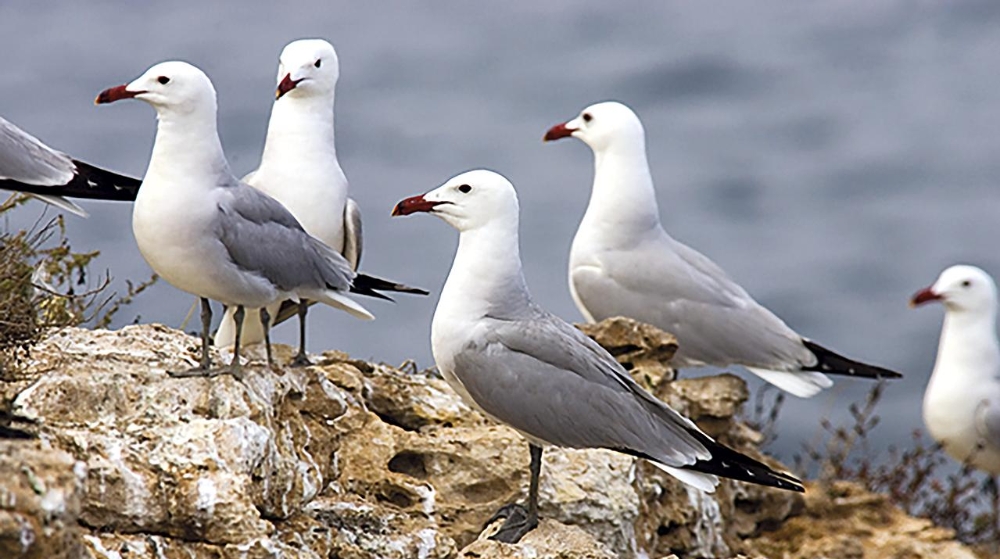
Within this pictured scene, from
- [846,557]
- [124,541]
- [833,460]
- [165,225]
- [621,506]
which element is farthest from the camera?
[833,460]

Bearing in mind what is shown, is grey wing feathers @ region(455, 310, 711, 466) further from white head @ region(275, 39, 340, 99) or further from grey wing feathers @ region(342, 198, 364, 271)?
white head @ region(275, 39, 340, 99)

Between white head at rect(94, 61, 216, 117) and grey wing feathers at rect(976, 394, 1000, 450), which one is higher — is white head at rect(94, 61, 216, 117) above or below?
above

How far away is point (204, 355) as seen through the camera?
239 inches

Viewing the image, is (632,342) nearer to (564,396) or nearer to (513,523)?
(564,396)

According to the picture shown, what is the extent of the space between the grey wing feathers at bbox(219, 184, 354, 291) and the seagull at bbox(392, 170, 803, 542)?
490mm

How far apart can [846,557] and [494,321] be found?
342cm

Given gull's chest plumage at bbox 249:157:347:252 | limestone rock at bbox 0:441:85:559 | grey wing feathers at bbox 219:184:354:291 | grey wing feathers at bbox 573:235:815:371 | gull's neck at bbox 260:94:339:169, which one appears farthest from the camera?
grey wing feathers at bbox 573:235:815:371

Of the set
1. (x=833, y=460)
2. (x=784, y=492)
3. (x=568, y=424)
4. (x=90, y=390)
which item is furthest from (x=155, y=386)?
(x=833, y=460)

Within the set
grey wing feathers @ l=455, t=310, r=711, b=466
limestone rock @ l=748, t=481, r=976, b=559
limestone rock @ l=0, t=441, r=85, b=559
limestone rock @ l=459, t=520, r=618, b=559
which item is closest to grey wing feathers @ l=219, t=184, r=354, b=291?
grey wing feathers @ l=455, t=310, r=711, b=466

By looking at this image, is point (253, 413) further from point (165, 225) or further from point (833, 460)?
point (833, 460)

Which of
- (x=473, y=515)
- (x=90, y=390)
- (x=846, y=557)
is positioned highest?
(x=90, y=390)

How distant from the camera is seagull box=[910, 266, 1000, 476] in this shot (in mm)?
11656

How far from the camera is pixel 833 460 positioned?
11.0 m

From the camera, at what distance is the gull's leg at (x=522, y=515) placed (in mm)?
5781
